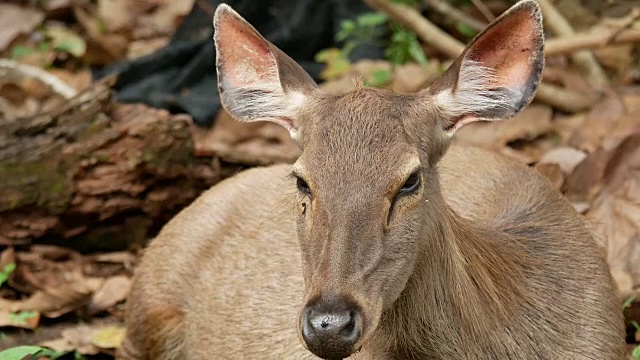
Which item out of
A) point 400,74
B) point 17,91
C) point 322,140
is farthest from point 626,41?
point 17,91

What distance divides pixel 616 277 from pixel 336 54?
12.3 feet

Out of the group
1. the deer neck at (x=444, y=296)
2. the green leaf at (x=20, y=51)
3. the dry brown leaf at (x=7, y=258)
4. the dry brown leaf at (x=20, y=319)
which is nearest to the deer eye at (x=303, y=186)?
the deer neck at (x=444, y=296)

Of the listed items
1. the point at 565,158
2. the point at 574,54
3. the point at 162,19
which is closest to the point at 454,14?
the point at 574,54

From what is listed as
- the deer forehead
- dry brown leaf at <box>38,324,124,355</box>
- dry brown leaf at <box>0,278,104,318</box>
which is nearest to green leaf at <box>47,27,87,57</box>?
dry brown leaf at <box>0,278,104,318</box>

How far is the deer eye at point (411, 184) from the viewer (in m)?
3.51

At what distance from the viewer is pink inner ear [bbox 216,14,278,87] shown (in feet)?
13.7

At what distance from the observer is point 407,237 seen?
140 inches

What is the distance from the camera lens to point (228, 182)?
5.71 metres

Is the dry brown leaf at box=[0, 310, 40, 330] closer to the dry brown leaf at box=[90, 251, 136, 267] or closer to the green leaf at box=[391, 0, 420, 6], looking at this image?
the dry brown leaf at box=[90, 251, 136, 267]

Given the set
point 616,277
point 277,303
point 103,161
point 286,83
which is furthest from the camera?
point 103,161

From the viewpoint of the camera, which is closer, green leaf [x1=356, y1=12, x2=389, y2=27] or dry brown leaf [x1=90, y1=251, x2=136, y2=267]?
dry brown leaf [x1=90, y1=251, x2=136, y2=267]

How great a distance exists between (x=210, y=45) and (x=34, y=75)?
1439 mm

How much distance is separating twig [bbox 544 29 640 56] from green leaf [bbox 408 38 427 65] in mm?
1223

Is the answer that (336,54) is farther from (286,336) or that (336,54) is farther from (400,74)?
(286,336)
